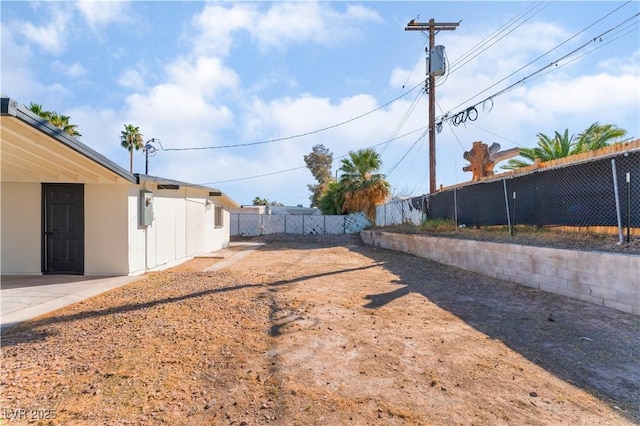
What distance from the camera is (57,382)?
2641mm

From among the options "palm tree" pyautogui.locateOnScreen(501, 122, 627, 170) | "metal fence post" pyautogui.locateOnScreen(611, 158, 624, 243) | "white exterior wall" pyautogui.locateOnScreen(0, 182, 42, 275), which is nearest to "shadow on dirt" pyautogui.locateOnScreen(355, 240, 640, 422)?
"metal fence post" pyautogui.locateOnScreen(611, 158, 624, 243)

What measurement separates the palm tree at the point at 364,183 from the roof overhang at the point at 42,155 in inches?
622

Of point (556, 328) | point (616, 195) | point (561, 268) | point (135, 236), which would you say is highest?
point (616, 195)

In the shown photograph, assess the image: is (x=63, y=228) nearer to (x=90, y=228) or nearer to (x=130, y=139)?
(x=90, y=228)

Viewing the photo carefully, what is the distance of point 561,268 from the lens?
5430 millimetres

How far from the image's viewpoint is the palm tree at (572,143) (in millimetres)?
12211

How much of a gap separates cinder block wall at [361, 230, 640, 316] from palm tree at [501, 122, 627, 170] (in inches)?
277

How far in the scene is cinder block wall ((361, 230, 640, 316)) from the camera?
14.4 feet

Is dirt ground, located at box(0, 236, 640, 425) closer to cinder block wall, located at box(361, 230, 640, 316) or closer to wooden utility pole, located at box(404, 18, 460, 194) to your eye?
cinder block wall, located at box(361, 230, 640, 316)

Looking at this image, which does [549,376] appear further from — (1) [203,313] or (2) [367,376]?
(1) [203,313]

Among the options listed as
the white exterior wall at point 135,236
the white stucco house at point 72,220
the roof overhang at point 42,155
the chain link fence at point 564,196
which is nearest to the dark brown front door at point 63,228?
the white stucco house at point 72,220

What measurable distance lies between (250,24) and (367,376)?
31.7 ft

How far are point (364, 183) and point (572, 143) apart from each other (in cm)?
1105

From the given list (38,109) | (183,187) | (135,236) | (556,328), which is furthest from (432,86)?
(38,109)
